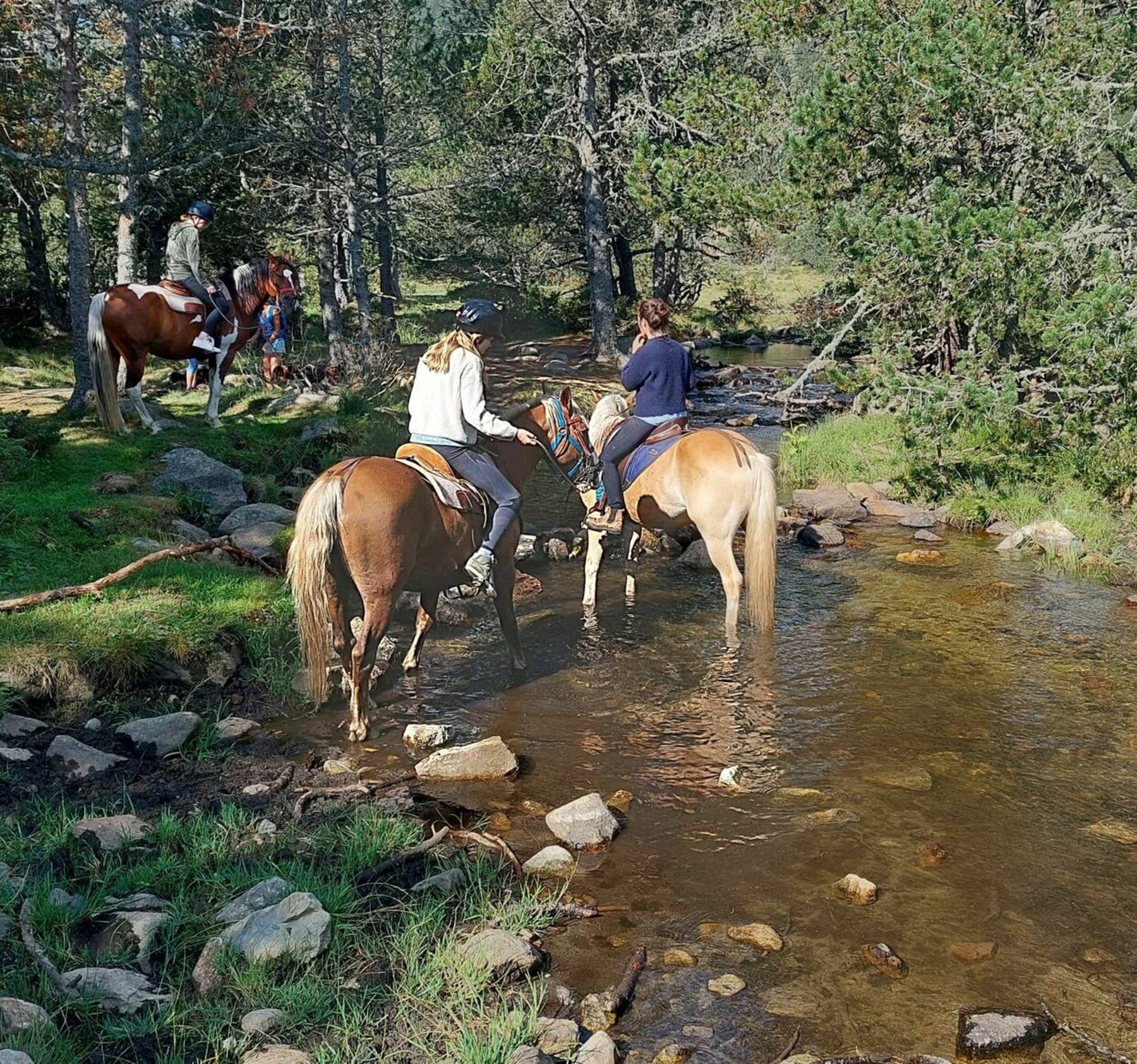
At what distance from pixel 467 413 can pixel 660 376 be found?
278cm

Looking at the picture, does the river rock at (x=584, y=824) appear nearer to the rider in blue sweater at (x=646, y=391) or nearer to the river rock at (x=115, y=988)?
the river rock at (x=115, y=988)

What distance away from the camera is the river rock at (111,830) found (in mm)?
5195

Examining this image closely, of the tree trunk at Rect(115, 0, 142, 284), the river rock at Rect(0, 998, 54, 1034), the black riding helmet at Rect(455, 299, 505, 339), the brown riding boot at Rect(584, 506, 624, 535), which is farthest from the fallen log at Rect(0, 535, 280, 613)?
the tree trunk at Rect(115, 0, 142, 284)

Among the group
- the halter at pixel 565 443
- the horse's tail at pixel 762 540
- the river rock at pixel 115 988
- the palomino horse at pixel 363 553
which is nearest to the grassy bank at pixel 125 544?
the palomino horse at pixel 363 553

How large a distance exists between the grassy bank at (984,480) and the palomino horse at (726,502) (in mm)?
4563

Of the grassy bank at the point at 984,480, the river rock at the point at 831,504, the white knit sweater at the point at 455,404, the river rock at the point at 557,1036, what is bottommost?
the river rock at the point at 557,1036

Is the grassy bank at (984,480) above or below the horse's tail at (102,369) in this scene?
below

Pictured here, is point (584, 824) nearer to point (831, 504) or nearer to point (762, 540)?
point (762, 540)

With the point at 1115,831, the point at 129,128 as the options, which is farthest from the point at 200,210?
the point at 1115,831

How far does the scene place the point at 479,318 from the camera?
7.50 meters

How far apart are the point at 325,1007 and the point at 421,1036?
43 centimetres

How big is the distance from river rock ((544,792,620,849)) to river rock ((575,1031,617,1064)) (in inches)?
66.6

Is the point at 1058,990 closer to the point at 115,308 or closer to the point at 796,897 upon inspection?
the point at 796,897

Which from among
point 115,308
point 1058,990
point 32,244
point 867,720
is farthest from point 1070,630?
point 32,244
